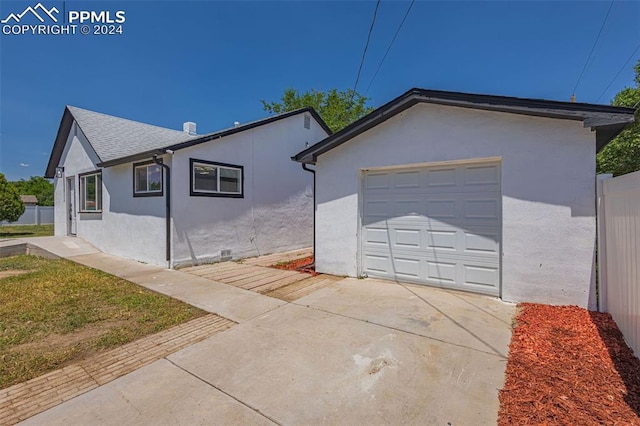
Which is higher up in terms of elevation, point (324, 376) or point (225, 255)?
point (225, 255)

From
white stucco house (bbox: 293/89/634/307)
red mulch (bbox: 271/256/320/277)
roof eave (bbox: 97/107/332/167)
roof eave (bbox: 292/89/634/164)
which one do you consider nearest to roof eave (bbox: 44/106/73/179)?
roof eave (bbox: 97/107/332/167)

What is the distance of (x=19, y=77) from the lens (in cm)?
1021

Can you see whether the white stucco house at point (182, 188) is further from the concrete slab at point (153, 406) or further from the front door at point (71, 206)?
the concrete slab at point (153, 406)

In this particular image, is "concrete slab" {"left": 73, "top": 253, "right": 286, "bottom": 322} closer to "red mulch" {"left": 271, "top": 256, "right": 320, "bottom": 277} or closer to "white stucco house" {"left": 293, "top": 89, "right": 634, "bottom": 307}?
"red mulch" {"left": 271, "top": 256, "right": 320, "bottom": 277}

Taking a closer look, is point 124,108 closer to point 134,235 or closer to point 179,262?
point 134,235

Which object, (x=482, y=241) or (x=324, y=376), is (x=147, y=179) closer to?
(x=324, y=376)

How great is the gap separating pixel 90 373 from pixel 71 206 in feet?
41.9

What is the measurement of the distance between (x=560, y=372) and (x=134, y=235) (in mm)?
9811

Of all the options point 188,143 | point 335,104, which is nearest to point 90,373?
point 188,143

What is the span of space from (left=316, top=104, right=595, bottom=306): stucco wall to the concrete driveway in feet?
3.53

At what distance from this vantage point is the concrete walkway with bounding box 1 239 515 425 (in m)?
2.19

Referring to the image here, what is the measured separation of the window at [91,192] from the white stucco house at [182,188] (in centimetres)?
4

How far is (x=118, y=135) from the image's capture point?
11.4m

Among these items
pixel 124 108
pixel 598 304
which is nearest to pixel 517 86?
pixel 598 304
